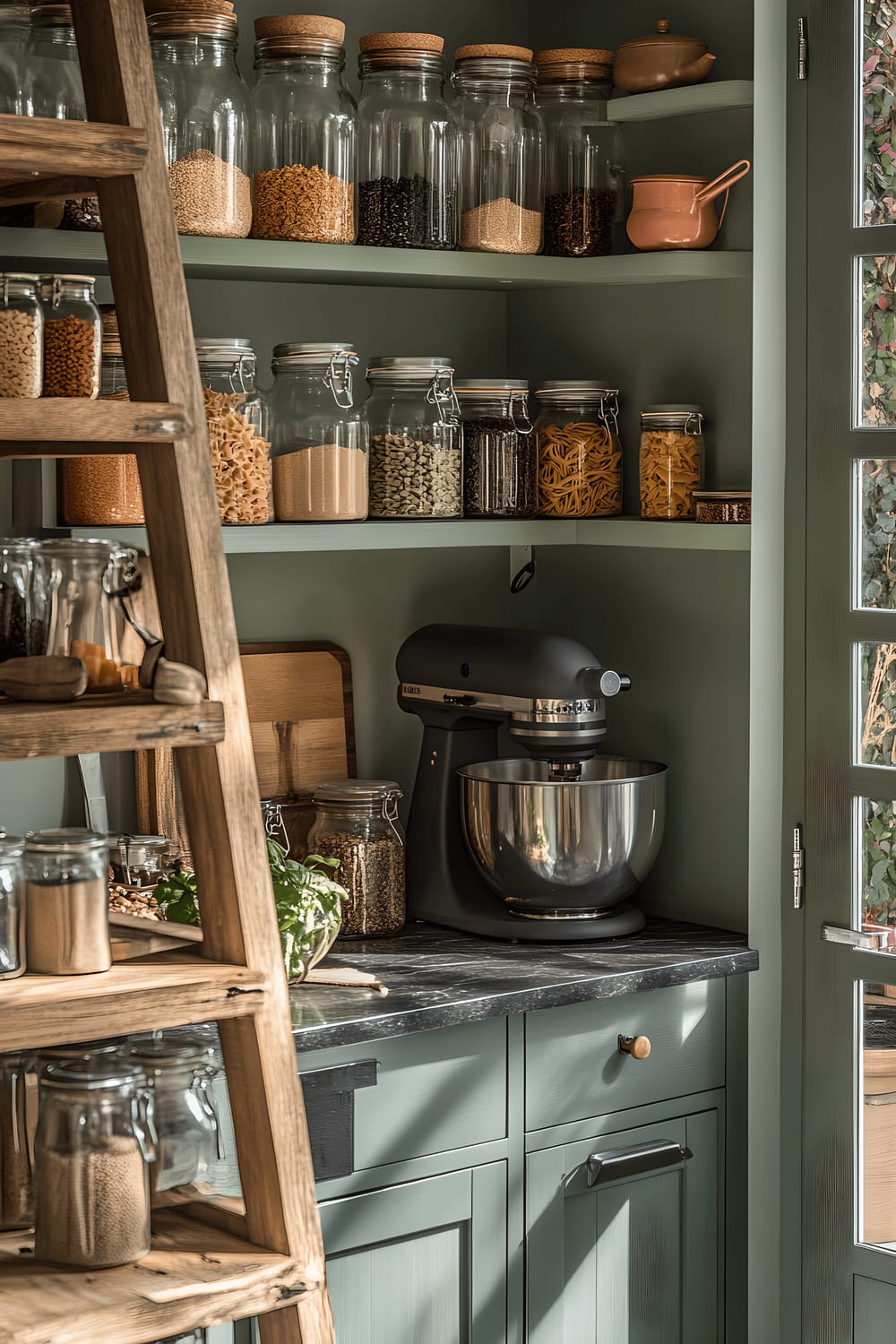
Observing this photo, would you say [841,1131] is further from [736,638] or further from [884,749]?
[736,638]

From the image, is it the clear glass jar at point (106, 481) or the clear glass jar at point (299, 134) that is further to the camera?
the clear glass jar at point (299, 134)

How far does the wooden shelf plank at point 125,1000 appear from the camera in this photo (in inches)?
65.9

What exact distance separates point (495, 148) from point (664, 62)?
285 millimetres

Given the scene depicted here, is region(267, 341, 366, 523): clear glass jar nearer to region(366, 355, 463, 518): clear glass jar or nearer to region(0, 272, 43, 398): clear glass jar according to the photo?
region(366, 355, 463, 518): clear glass jar

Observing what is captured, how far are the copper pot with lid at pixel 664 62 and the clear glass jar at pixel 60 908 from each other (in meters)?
1.56

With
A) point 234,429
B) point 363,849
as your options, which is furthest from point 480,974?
point 234,429

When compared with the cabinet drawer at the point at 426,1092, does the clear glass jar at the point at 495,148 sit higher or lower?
higher

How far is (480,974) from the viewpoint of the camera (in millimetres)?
2516

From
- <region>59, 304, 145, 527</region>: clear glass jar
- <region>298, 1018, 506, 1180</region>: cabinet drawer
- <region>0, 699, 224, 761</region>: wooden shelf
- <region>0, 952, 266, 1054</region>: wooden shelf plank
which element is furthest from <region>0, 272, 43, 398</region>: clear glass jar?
<region>298, 1018, 506, 1180</region>: cabinet drawer

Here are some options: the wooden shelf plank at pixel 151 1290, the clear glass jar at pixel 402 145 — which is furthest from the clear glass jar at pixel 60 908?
the clear glass jar at pixel 402 145

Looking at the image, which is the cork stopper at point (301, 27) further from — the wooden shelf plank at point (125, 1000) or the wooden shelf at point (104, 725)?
the wooden shelf plank at point (125, 1000)

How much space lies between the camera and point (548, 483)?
2873 mm

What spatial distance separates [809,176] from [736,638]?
70 cm

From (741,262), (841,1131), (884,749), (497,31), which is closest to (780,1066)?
(841,1131)
